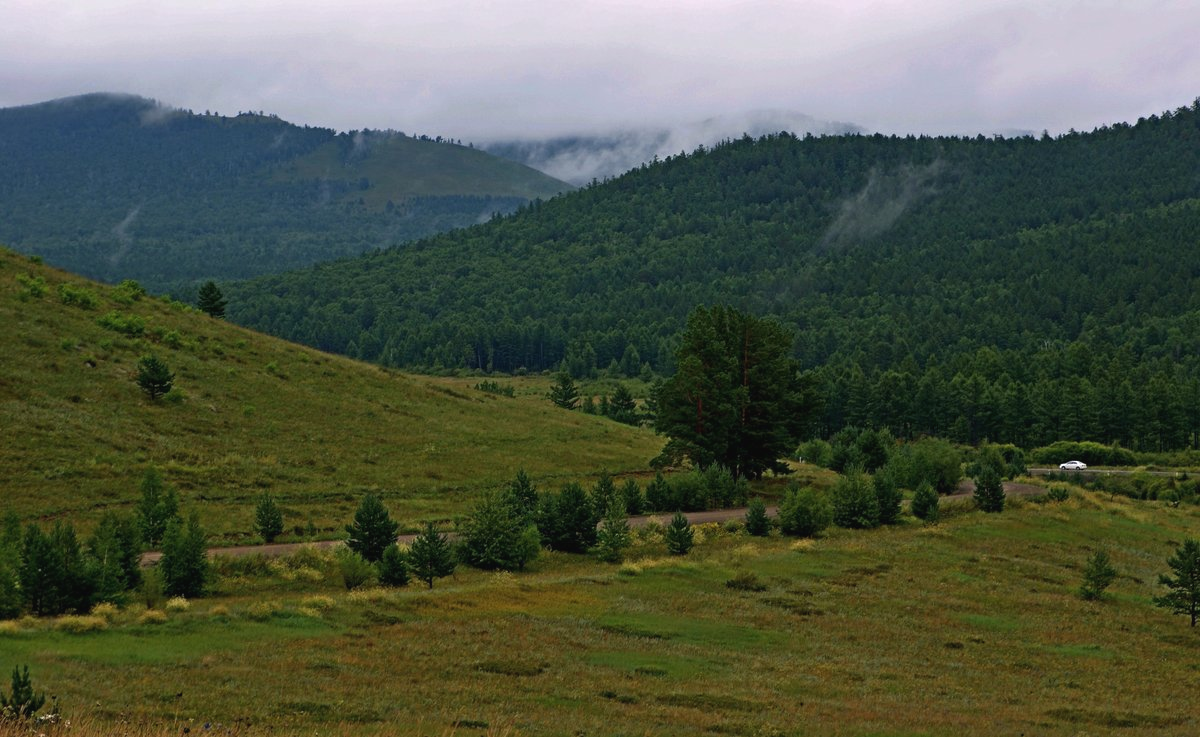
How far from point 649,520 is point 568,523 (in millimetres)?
9610

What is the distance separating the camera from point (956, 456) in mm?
100125

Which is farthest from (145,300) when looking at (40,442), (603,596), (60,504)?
(603,596)

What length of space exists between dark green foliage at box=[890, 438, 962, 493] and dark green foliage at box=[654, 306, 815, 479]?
42.7 ft

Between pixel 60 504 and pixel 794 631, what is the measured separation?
39.7 meters

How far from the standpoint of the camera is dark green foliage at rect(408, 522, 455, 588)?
4619 centimetres

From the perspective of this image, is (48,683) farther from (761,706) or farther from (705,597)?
(705,597)

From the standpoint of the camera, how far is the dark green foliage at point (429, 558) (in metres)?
Answer: 46.2

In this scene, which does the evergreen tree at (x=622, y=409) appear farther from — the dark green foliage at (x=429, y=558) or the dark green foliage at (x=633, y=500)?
the dark green foliage at (x=429, y=558)

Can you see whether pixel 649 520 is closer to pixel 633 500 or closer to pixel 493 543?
pixel 633 500

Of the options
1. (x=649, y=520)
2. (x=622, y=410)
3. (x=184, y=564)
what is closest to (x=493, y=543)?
(x=184, y=564)

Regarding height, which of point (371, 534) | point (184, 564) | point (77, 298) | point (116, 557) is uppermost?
point (77, 298)

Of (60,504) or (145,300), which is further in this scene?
(145,300)

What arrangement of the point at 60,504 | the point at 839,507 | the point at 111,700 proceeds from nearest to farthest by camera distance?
1. the point at 111,700
2. the point at 60,504
3. the point at 839,507

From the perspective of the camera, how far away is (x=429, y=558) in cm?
Answer: 4631
